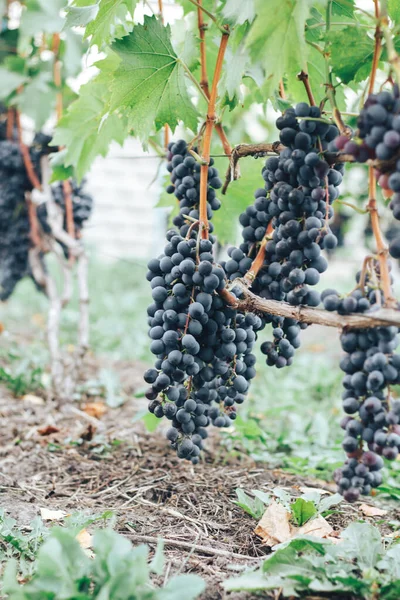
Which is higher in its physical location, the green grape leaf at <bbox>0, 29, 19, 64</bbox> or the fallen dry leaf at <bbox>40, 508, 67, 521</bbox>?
the green grape leaf at <bbox>0, 29, 19, 64</bbox>

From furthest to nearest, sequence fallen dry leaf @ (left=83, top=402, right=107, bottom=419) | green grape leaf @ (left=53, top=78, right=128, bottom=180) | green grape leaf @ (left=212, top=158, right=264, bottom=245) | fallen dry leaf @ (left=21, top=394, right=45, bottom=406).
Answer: fallen dry leaf @ (left=21, top=394, right=45, bottom=406), fallen dry leaf @ (left=83, top=402, right=107, bottom=419), green grape leaf @ (left=53, top=78, right=128, bottom=180), green grape leaf @ (left=212, top=158, right=264, bottom=245)

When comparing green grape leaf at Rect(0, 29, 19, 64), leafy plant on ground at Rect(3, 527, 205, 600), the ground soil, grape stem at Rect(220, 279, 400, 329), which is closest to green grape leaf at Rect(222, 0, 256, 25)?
grape stem at Rect(220, 279, 400, 329)

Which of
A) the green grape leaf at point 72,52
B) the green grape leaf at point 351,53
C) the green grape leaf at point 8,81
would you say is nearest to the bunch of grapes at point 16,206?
the green grape leaf at point 8,81

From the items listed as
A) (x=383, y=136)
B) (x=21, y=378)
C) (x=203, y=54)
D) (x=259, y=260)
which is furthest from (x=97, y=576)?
(x=21, y=378)

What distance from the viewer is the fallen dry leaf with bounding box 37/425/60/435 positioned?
2.71 meters

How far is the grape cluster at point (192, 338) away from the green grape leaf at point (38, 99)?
2001 mm

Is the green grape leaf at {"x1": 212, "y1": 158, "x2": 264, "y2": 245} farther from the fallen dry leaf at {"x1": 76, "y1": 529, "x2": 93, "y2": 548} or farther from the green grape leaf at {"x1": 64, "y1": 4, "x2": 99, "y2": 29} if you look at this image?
the fallen dry leaf at {"x1": 76, "y1": 529, "x2": 93, "y2": 548}

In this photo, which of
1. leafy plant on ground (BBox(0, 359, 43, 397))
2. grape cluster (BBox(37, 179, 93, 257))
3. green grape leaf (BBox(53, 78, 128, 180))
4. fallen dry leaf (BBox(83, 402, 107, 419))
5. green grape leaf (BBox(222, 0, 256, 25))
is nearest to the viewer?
green grape leaf (BBox(222, 0, 256, 25))

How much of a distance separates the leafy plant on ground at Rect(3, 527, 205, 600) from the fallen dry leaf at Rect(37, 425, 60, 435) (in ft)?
4.64

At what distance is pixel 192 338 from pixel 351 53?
0.94 m

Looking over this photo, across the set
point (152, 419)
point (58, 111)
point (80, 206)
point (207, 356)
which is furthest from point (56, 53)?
point (207, 356)

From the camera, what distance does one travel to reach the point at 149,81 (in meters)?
1.91

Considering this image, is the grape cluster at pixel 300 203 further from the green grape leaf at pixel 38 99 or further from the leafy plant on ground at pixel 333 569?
the green grape leaf at pixel 38 99

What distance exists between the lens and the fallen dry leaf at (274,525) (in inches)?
67.1
